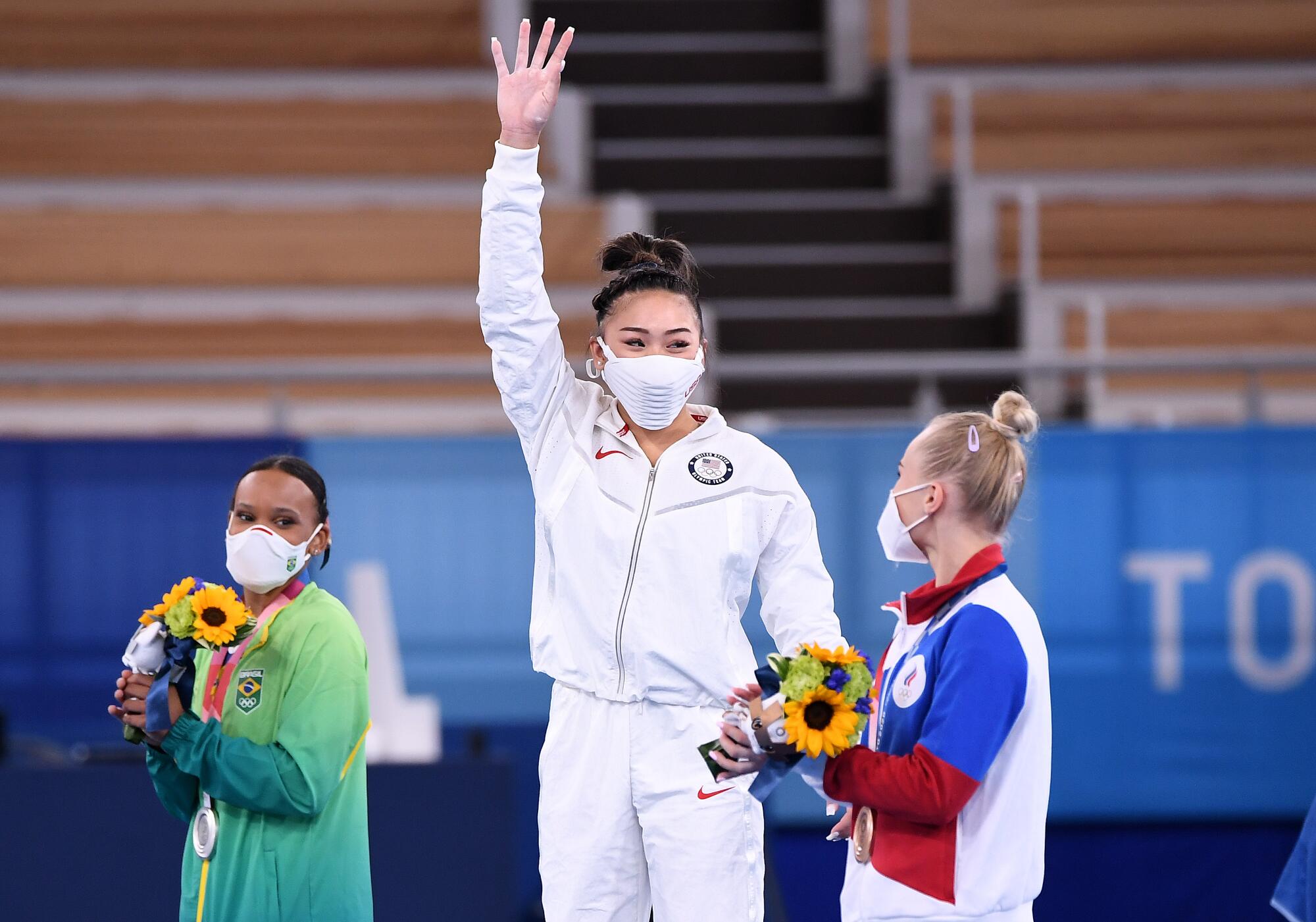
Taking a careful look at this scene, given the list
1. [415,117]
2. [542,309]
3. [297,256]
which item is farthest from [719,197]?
[542,309]

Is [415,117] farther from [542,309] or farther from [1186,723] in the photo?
[542,309]

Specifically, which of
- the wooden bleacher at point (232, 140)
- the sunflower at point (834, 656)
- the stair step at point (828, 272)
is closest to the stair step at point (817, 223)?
the stair step at point (828, 272)

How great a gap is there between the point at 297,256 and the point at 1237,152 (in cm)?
591

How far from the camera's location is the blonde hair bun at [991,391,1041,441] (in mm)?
2928

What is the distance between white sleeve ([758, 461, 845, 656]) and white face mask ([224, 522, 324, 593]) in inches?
39.1

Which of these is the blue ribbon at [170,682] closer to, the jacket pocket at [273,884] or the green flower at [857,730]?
the jacket pocket at [273,884]

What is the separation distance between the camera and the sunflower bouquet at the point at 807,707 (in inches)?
98.5

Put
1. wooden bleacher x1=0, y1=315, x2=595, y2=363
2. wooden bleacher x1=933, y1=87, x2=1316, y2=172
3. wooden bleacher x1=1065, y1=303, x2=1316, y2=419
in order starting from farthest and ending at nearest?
1. wooden bleacher x1=933, y1=87, x2=1316, y2=172
2. wooden bleacher x1=1065, y1=303, x2=1316, y2=419
3. wooden bleacher x1=0, y1=315, x2=595, y2=363

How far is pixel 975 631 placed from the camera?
2.65m

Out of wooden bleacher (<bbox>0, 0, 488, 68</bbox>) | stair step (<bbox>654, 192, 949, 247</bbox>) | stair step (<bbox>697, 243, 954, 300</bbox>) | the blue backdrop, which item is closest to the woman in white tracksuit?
the blue backdrop

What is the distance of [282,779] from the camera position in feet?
9.50

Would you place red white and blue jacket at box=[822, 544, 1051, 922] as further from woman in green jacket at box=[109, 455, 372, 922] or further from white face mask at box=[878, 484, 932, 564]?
woman in green jacket at box=[109, 455, 372, 922]

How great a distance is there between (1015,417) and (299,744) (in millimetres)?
1548

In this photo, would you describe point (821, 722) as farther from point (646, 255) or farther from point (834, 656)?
point (646, 255)
